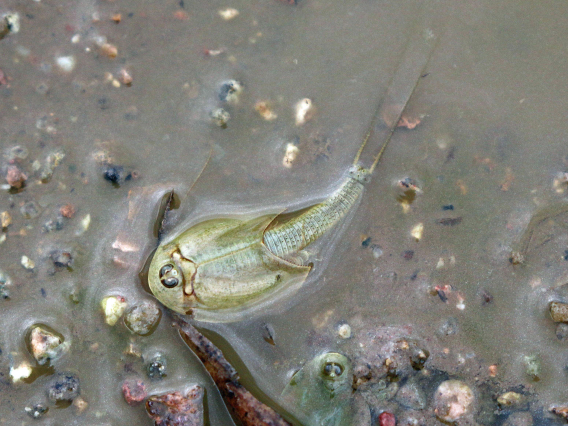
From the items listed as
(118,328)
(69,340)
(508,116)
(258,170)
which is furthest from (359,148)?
(69,340)

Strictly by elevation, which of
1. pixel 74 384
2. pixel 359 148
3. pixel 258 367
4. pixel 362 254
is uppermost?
pixel 359 148

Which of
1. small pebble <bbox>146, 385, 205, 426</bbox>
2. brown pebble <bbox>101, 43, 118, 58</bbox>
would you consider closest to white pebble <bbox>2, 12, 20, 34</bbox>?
brown pebble <bbox>101, 43, 118, 58</bbox>

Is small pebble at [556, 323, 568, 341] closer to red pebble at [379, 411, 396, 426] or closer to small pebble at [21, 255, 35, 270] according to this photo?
red pebble at [379, 411, 396, 426]

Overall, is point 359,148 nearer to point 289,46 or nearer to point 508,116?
point 289,46

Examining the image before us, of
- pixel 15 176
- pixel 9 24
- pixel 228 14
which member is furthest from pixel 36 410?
pixel 228 14

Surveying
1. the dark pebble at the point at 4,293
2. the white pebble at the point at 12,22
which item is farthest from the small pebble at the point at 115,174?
the white pebble at the point at 12,22

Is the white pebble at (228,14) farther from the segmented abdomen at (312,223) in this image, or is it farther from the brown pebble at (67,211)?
the brown pebble at (67,211)
